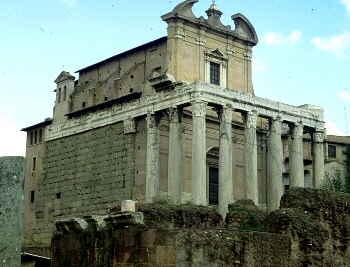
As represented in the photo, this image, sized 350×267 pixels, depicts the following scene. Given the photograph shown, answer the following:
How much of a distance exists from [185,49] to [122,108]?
17.2 feet

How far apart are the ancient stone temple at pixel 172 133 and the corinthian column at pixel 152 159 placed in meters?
0.06

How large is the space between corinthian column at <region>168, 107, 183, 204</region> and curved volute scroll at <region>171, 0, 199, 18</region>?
7.00 metres

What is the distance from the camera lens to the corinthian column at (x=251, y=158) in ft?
115

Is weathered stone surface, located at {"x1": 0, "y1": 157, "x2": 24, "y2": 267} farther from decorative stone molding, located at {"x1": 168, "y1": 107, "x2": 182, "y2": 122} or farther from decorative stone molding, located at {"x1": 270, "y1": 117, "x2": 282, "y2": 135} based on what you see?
decorative stone molding, located at {"x1": 270, "y1": 117, "x2": 282, "y2": 135}

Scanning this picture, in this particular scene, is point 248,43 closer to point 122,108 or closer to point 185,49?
point 185,49

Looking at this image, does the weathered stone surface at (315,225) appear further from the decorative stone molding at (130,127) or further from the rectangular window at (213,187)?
the rectangular window at (213,187)

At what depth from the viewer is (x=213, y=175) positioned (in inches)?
1554

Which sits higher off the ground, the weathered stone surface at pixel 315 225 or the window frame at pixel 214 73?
the window frame at pixel 214 73

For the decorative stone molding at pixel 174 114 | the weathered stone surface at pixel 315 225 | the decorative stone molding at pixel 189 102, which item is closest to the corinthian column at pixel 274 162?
the decorative stone molding at pixel 189 102

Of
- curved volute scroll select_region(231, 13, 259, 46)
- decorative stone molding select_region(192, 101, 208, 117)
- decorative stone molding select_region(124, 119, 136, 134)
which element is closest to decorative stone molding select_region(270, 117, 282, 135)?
decorative stone molding select_region(192, 101, 208, 117)

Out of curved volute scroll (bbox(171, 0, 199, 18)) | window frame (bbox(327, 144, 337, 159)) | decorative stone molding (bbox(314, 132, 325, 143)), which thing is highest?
curved volute scroll (bbox(171, 0, 199, 18))

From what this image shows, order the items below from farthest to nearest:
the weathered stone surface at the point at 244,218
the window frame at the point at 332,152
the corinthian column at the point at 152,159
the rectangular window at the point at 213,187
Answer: the window frame at the point at 332,152, the rectangular window at the point at 213,187, the corinthian column at the point at 152,159, the weathered stone surface at the point at 244,218

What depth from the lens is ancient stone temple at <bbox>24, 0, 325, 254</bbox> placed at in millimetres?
35031

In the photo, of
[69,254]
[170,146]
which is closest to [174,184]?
[170,146]
